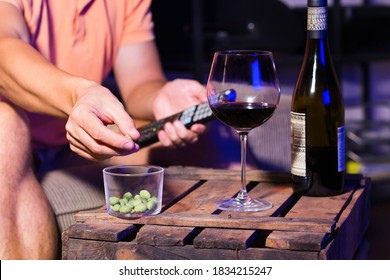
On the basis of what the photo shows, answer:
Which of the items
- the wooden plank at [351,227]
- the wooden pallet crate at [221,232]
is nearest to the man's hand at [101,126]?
the wooden pallet crate at [221,232]

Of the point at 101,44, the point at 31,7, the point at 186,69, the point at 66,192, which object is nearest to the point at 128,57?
the point at 101,44

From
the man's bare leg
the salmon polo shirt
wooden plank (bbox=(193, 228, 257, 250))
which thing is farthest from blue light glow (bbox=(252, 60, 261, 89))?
the salmon polo shirt

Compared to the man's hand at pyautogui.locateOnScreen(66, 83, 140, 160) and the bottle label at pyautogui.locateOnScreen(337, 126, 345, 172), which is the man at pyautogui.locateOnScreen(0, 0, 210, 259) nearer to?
the man's hand at pyautogui.locateOnScreen(66, 83, 140, 160)

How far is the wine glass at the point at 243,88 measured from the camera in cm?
124

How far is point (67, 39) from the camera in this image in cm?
191

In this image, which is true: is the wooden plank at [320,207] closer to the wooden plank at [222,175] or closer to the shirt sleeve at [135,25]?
the wooden plank at [222,175]

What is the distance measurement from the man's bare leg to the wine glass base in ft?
1.22

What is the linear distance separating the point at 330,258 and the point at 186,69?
2302mm

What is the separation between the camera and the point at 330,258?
1.12m

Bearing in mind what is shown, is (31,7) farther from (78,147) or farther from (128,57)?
(78,147)

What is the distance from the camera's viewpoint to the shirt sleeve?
206 cm

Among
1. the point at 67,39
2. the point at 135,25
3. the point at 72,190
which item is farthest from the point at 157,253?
the point at 135,25

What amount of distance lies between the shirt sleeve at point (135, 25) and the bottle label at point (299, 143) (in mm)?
816

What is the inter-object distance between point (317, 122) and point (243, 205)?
0.67 feet
